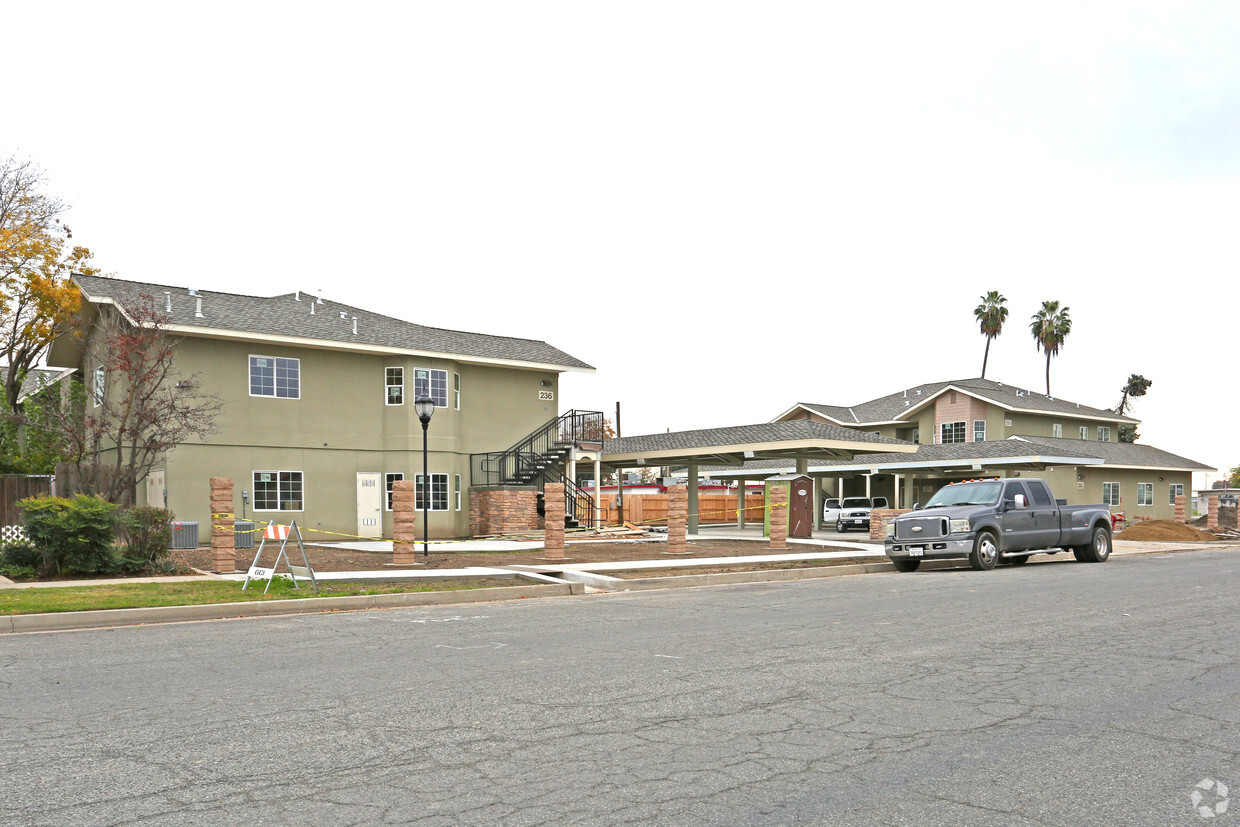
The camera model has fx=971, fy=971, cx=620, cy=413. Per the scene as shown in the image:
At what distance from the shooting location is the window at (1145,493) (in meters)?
52.2

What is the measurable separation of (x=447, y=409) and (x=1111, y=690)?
25.7 metres

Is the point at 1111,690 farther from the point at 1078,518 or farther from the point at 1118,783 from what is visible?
the point at 1078,518

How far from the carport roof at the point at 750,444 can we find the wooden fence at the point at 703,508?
10.1 meters

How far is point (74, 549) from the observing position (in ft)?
55.4

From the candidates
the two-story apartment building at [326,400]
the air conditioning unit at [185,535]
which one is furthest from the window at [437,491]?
the air conditioning unit at [185,535]

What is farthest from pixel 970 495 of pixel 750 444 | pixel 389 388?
pixel 389 388

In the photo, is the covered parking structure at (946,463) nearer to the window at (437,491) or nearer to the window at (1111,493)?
the window at (1111,493)

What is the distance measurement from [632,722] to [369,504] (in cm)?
2488

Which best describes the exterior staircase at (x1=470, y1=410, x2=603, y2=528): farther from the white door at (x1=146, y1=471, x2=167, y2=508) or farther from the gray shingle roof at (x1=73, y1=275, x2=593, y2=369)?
the white door at (x1=146, y1=471, x2=167, y2=508)

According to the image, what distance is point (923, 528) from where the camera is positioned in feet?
66.5

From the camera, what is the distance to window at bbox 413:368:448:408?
101 feet

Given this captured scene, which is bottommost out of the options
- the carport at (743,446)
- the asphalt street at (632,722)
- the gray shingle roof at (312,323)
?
the asphalt street at (632,722)

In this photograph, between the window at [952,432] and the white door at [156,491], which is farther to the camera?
the window at [952,432]

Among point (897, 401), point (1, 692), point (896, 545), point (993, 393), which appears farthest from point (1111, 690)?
point (897, 401)
